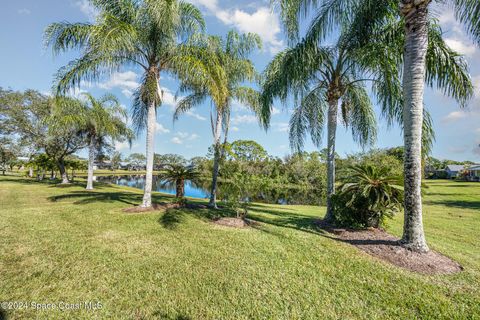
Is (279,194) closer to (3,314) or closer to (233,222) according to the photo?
(233,222)

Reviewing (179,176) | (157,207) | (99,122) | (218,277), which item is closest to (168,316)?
(218,277)

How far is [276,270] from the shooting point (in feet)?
12.4

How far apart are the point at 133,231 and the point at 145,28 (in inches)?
278

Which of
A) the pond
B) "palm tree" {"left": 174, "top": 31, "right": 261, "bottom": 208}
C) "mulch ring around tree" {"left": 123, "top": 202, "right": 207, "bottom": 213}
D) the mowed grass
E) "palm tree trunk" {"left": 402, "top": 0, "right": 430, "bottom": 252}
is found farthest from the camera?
the pond

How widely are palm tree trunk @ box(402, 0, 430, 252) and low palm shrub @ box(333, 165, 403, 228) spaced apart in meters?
1.04

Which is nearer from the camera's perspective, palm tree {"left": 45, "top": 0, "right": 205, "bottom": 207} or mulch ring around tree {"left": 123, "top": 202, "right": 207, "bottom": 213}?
palm tree {"left": 45, "top": 0, "right": 205, "bottom": 207}

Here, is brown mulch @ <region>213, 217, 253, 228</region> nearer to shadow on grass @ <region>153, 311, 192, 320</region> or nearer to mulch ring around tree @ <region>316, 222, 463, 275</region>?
mulch ring around tree @ <region>316, 222, 463, 275</region>

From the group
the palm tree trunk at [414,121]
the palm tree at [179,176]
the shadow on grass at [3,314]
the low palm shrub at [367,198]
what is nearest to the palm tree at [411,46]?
the palm tree trunk at [414,121]

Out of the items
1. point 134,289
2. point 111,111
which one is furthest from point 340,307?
point 111,111

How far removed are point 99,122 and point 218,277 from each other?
1806cm

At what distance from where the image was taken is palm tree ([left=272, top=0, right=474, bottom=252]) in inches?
165

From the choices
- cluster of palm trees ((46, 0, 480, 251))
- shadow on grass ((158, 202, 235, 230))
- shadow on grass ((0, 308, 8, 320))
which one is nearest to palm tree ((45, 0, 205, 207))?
cluster of palm trees ((46, 0, 480, 251))

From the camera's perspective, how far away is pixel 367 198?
5488 mm

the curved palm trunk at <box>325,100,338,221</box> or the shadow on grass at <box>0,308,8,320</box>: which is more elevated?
the curved palm trunk at <box>325,100,338,221</box>
